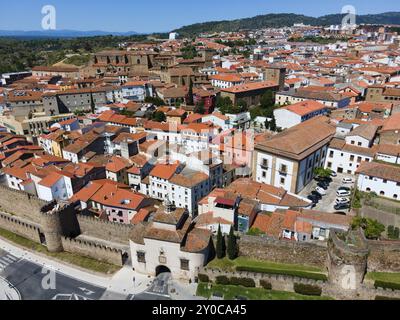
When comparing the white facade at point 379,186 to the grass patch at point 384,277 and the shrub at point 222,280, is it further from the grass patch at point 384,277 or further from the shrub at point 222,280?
the shrub at point 222,280

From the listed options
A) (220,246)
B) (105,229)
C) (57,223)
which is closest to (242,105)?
(105,229)

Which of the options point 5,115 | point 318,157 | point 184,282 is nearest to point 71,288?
point 184,282

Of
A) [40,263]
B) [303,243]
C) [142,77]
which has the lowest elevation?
[40,263]

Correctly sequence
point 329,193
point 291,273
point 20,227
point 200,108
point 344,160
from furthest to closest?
point 200,108 → point 344,160 → point 329,193 → point 20,227 → point 291,273

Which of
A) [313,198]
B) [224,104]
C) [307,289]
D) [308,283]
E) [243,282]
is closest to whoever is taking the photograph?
[307,289]

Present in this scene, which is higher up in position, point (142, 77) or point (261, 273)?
point (142, 77)

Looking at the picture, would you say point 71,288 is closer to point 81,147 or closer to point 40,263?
point 40,263

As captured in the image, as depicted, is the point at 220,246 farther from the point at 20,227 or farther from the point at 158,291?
the point at 20,227
